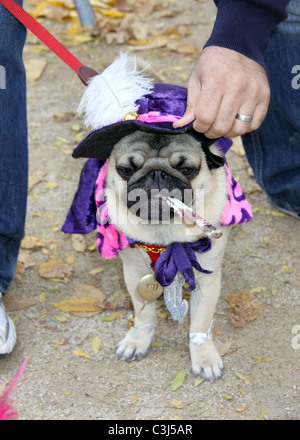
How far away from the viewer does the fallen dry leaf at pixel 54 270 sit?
2.52 m

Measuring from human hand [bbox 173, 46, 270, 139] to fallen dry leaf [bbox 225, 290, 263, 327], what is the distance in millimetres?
869

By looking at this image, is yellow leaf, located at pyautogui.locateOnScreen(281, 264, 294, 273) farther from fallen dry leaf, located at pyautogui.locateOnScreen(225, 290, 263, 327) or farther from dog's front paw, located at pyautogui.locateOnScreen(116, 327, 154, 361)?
dog's front paw, located at pyautogui.locateOnScreen(116, 327, 154, 361)

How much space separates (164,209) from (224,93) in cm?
42

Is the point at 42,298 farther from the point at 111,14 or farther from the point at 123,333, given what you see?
the point at 111,14

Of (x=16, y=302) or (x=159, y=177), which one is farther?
(x=16, y=302)

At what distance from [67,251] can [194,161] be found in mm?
Result: 1064

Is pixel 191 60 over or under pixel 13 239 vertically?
under

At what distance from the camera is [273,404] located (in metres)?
1.89

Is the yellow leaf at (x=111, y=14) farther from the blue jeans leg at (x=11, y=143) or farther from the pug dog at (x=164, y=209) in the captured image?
the pug dog at (x=164, y=209)

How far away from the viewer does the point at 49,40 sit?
5.84 ft

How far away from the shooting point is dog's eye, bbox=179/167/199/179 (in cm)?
184

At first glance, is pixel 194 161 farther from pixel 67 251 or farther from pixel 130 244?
pixel 67 251

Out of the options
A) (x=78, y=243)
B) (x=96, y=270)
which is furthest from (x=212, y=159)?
(x=78, y=243)

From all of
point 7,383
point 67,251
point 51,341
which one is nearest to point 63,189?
point 67,251
